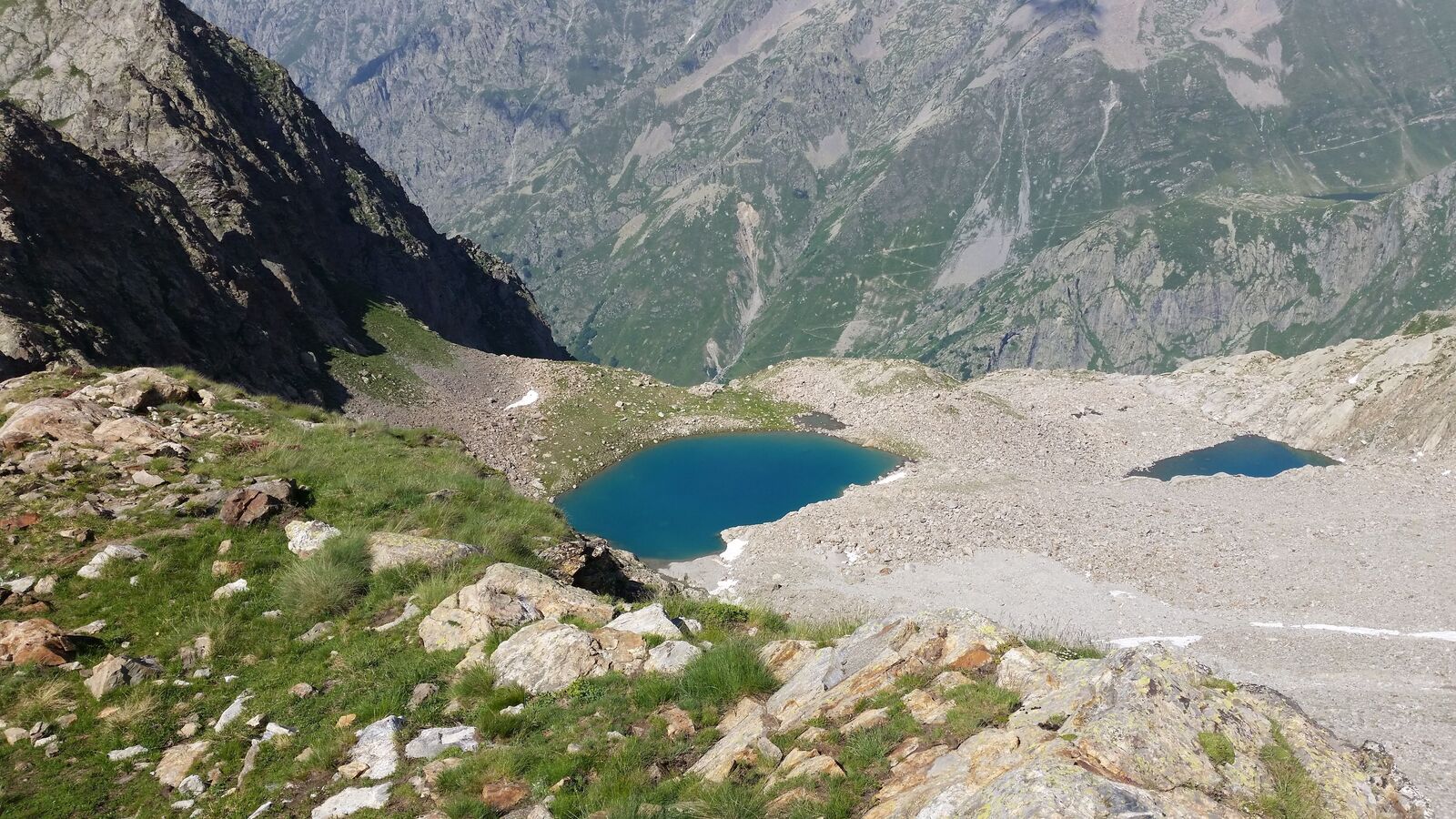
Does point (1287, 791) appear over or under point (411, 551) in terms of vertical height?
under

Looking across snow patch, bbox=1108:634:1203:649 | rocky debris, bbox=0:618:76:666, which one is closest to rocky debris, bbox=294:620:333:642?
rocky debris, bbox=0:618:76:666

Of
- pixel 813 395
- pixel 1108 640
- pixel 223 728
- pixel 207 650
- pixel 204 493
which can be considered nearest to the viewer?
pixel 223 728

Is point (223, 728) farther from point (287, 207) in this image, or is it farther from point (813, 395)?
point (287, 207)

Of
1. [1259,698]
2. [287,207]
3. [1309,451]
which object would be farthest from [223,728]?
[1309,451]

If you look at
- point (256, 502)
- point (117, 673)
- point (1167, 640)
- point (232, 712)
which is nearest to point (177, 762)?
point (232, 712)

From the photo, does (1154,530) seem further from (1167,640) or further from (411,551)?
(411,551)

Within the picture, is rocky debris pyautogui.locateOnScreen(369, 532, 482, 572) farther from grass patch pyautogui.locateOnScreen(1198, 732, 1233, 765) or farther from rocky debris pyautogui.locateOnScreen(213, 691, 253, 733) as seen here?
grass patch pyautogui.locateOnScreen(1198, 732, 1233, 765)

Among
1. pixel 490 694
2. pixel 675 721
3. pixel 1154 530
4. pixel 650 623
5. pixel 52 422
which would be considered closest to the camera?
pixel 675 721
